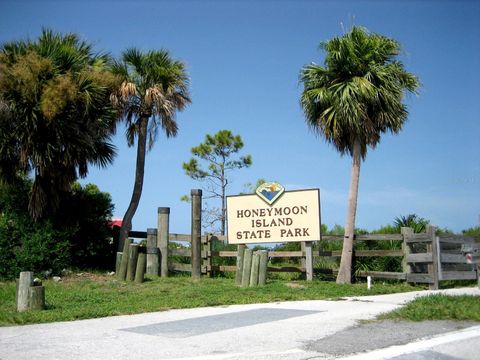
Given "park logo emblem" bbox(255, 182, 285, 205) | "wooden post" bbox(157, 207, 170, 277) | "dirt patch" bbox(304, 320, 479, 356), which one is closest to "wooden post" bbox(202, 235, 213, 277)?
"wooden post" bbox(157, 207, 170, 277)

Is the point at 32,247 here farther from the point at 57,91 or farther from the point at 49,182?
the point at 57,91

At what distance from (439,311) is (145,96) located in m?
13.5

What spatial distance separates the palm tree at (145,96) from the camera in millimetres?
18969

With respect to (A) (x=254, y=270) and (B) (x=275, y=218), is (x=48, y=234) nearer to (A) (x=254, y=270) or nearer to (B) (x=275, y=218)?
(A) (x=254, y=270)

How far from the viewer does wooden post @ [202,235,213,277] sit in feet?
57.2

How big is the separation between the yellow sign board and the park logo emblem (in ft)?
0.29

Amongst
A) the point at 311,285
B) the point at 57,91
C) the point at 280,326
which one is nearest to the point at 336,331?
the point at 280,326

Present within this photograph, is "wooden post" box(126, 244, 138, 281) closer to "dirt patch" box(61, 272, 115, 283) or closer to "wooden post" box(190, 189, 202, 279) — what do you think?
"dirt patch" box(61, 272, 115, 283)

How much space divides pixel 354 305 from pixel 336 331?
3180mm

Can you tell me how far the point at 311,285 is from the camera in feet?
47.5

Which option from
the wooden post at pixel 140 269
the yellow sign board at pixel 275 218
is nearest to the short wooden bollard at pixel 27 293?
the wooden post at pixel 140 269

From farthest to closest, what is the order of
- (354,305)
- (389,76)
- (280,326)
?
(389,76) → (354,305) → (280,326)

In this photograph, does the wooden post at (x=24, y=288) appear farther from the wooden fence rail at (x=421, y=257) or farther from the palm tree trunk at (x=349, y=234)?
the palm tree trunk at (x=349, y=234)

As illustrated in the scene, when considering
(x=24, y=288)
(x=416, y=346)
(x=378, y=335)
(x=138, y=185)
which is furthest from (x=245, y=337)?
(x=138, y=185)
